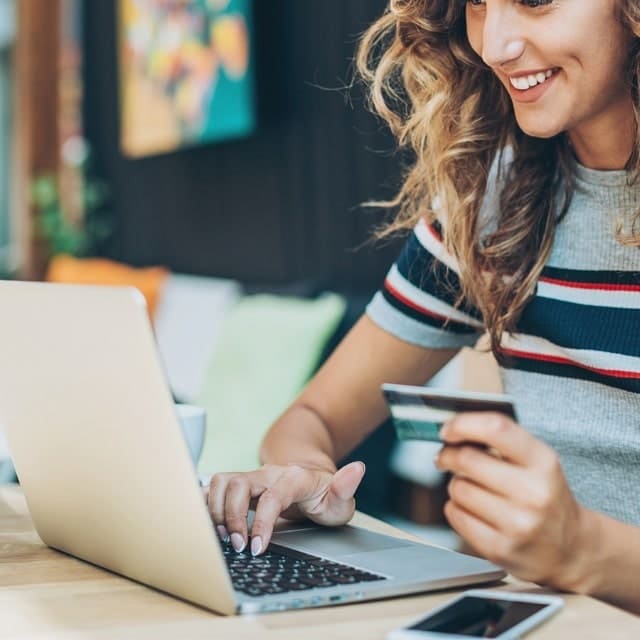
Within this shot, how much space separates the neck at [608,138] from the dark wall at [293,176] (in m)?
1.36

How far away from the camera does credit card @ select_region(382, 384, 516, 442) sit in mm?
738

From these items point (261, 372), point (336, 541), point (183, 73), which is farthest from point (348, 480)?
point (183, 73)

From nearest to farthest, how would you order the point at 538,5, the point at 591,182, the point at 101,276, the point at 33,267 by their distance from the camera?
the point at 538,5
the point at 591,182
the point at 101,276
the point at 33,267

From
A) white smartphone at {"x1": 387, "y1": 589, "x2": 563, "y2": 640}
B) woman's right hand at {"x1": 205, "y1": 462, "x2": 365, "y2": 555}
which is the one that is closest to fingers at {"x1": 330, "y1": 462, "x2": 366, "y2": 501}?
woman's right hand at {"x1": 205, "y1": 462, "x2": 365, "y2": 555}

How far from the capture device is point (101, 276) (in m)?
4.39

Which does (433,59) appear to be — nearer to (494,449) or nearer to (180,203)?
(494,449)

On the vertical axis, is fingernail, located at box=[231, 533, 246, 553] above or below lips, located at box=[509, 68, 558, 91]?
below

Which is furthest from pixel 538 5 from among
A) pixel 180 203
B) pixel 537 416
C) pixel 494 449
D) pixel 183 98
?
pixel 180 203

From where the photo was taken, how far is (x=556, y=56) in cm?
122

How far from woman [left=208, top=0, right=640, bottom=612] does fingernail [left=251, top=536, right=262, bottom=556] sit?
0.03m

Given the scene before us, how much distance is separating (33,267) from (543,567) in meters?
4.89

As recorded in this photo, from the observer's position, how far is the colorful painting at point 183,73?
3.73 metres

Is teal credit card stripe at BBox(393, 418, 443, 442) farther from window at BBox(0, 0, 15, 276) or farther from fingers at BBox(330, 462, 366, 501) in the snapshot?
window at BBox(0, 0, 15, 276)

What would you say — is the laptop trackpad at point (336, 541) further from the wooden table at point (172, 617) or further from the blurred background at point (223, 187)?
the blurred background at point (223, 187)
